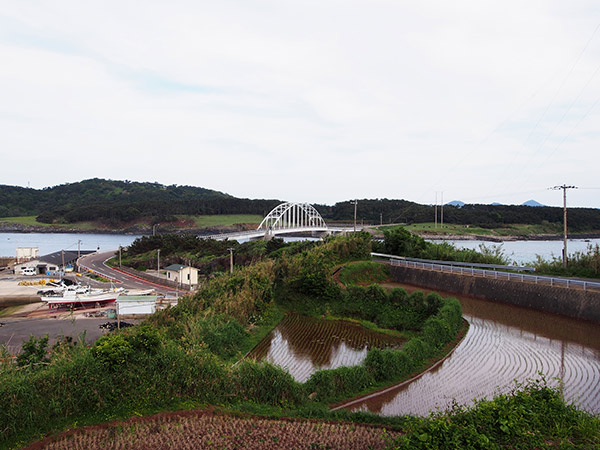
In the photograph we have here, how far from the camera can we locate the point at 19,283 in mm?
32719

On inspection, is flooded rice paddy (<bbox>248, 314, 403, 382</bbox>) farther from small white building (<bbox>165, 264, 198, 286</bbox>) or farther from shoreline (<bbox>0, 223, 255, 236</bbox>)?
shoreline (<bbox>0, 223, 255, 236</bbox>)

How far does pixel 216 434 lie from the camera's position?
279 inches

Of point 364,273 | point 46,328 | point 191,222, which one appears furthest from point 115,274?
point 191,222

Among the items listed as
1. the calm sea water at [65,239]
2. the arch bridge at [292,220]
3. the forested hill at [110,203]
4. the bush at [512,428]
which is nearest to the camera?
the bush at [512,428]

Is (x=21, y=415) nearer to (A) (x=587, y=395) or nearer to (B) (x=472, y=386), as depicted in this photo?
(B) (x=472, y=386)

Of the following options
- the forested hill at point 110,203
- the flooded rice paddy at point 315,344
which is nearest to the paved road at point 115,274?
the flooded rice paddy at point 315,344

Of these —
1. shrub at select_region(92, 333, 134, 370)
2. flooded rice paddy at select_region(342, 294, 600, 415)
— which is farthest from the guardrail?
shrub at select_region(92, 333, 134, 370)

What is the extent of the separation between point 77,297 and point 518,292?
76.7ft

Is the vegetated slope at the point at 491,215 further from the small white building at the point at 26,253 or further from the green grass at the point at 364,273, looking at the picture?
the green grass at the point at 364,273

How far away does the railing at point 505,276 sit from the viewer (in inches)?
617

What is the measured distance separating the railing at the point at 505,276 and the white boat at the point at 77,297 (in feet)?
58.0

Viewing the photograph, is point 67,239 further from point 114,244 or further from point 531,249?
point 531,249

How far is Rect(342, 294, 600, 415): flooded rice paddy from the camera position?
29.9 ft

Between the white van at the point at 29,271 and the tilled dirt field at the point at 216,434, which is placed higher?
the tilled dirt field at the point at 216,434
